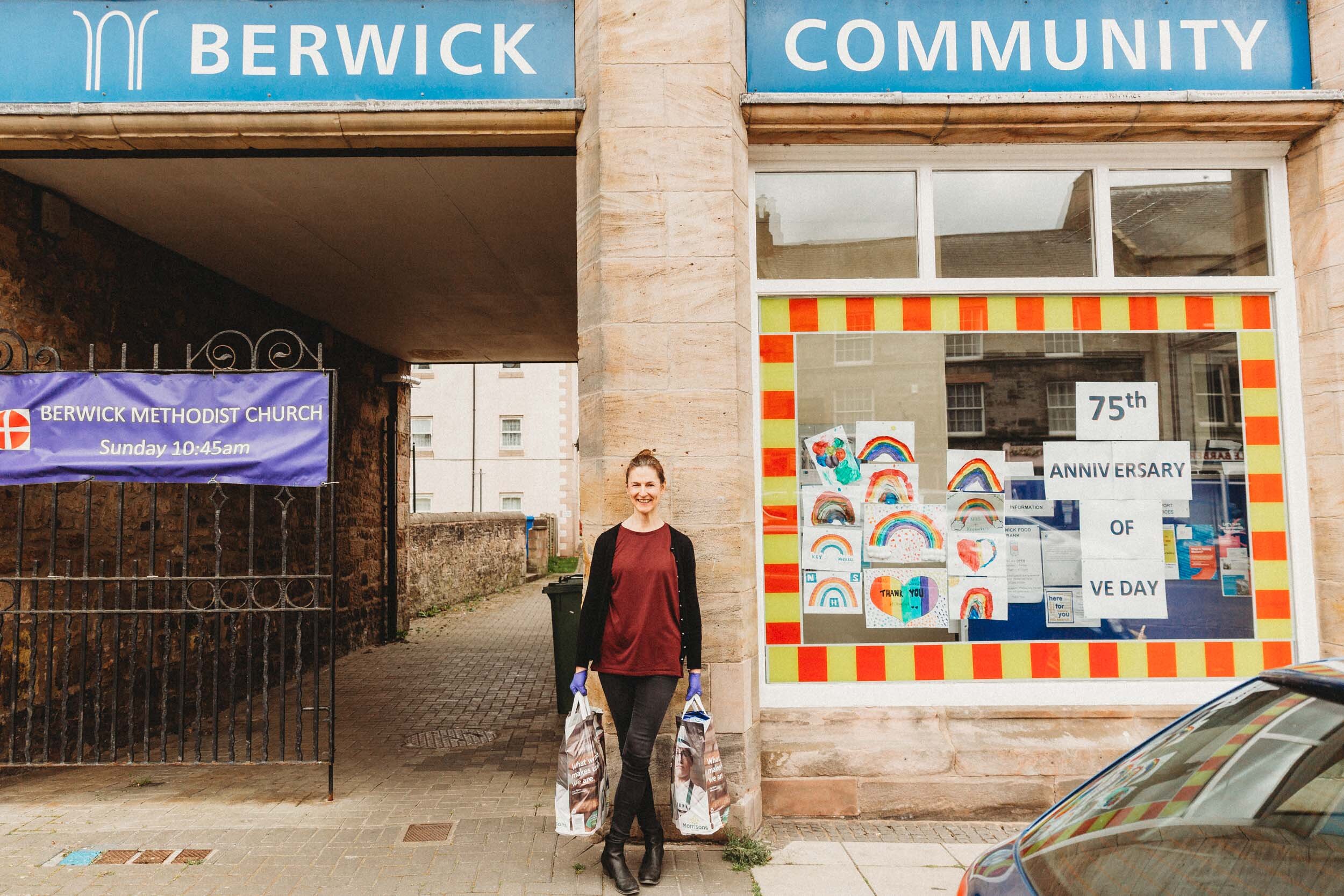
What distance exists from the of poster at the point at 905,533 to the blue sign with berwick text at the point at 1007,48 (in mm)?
2418

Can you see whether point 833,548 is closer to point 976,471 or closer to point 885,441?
point 885,441

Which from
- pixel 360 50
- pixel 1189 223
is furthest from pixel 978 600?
pixel 360 50

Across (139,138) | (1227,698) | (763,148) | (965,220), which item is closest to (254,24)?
(139,138)

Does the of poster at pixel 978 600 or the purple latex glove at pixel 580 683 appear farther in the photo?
the of poster at pixel 978 600

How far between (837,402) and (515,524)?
18.7 meters

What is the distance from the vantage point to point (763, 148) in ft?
16.2

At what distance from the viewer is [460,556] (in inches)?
694

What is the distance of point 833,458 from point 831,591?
0.79 m

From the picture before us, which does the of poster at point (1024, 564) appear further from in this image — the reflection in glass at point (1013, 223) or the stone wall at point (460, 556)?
the stone wall at point (460, 556)

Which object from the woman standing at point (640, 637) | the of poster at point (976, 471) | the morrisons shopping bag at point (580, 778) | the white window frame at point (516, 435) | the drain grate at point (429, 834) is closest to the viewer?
the morrisons shopping bag at point (580, 778)

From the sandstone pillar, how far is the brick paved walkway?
798 mm

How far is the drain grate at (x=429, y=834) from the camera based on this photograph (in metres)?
4.34

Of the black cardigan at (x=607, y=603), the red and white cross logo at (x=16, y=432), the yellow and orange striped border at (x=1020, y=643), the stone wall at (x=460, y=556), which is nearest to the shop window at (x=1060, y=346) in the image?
the yellow and orange striped border at (x=1020, y=643)

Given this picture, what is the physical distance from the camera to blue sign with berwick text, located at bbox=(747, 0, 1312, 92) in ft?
15.6
